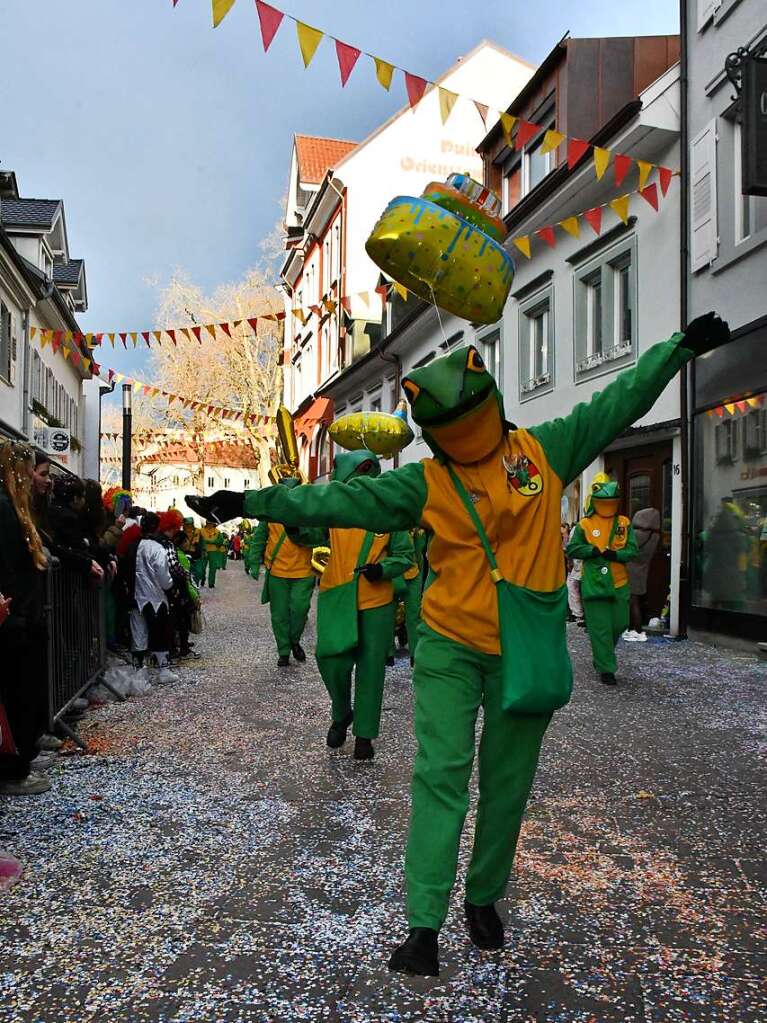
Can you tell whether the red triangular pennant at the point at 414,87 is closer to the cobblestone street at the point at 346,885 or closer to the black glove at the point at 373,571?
the black glove at the point at 373,571

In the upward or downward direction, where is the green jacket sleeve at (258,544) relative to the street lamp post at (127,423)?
downward

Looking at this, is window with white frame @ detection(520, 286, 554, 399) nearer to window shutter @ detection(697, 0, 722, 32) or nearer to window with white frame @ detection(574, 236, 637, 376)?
window with white frame @ detection(574, 236, 637, 376)

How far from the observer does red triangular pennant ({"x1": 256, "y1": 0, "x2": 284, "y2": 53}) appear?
6383 millimetres

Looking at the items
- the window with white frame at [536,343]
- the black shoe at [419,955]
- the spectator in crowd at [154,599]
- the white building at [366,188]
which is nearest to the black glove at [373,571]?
the black shoe at [419,955]

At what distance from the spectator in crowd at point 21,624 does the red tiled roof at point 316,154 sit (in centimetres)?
3476

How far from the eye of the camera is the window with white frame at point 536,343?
1581cm

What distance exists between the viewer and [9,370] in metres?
19.9

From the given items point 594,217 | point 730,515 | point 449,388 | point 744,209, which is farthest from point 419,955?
point 594,217

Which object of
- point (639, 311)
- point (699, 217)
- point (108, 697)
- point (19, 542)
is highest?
point (699, 217)

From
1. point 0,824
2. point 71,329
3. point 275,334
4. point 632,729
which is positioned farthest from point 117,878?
point 275,334

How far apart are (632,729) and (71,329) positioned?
75.7 feet

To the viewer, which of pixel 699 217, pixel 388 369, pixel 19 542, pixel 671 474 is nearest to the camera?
pixel 19 542

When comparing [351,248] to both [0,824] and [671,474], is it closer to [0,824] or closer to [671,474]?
[671,474]

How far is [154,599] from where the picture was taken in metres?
8.96
